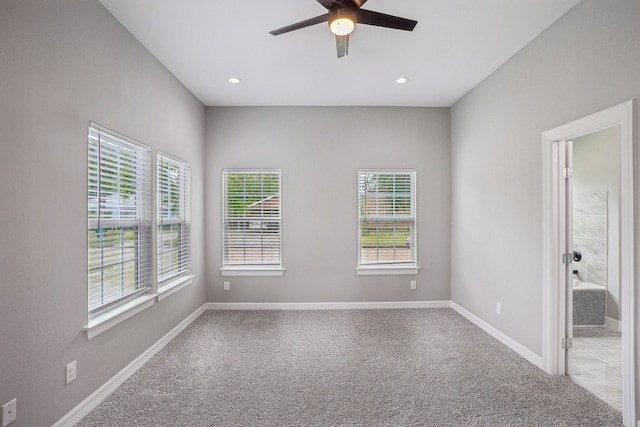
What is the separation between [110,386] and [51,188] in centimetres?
154

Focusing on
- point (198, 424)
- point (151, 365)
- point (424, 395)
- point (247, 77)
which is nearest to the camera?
point (198, 424)

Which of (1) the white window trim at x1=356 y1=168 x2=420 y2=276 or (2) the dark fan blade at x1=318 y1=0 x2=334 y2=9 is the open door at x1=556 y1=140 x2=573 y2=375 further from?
(2) the dark fan blade at x1=318 y1=0 x2=334 y2=9

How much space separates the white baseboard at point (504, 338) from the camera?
9.09 ft

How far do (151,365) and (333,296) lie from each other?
2.35m

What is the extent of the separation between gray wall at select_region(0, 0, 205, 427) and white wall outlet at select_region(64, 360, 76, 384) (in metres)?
0.04

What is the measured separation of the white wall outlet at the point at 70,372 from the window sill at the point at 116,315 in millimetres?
176

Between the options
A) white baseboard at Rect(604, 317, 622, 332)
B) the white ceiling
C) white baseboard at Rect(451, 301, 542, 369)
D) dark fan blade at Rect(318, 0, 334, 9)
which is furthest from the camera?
white baseboard at Rect(604, 317, 622, 332)

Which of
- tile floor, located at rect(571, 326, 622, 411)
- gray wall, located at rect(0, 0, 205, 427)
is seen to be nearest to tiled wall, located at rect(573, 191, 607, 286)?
tile floor, located at rect(571, 326, 622, 411)

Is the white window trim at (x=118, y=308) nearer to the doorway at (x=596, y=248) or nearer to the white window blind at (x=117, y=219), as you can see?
the white window blind at (x=117, y=219)

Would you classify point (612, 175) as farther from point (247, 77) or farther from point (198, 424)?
A: point (198, 424)

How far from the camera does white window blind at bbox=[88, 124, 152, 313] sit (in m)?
2.26

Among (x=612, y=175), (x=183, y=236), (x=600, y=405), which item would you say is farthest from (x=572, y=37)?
(x=183, y=236)

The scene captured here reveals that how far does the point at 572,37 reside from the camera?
2.33m

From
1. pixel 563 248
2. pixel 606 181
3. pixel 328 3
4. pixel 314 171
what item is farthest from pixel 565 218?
pixel 314 171
